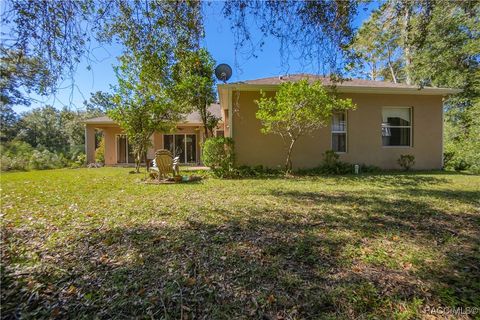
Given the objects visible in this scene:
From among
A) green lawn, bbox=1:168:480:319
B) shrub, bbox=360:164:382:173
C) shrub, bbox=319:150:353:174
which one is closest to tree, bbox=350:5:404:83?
Answer: green lawn, bbox=1:168:480:319

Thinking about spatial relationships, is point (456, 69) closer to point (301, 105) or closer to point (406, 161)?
point (406, 161)

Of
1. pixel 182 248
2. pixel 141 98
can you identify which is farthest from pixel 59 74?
pixel 141 98

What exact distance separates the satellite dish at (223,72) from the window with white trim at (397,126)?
7222 millimetres

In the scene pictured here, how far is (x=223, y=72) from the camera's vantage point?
11.9 metres

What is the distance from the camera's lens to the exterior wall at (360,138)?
10477 mm

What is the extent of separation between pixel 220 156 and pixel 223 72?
184 inches

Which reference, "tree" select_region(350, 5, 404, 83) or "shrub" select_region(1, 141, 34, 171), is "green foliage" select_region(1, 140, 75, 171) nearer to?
"shrub" select_region(1, 141, 34, 171)

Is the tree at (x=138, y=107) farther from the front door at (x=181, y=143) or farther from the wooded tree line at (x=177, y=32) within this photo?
the front door at (x=181, y=143)

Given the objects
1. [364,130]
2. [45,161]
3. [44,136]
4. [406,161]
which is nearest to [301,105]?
[364,130]

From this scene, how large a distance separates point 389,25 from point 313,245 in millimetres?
4519

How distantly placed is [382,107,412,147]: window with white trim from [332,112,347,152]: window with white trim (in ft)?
5.96

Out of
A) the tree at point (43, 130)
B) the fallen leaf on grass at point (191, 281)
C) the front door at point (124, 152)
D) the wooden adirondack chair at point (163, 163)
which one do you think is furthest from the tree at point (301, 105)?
the tree at point (43, 130)

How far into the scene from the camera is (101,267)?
2650 mm

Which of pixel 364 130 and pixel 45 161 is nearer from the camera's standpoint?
pixel 364 130
